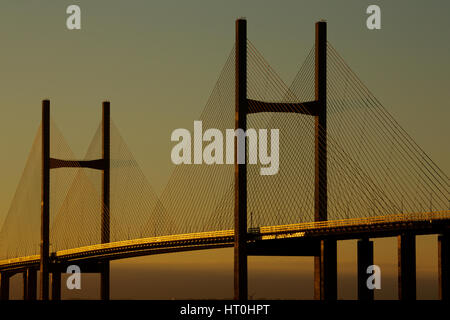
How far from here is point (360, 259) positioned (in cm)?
6750

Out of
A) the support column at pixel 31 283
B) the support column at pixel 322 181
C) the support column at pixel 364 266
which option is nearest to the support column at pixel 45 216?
the support column at pixel 31 283

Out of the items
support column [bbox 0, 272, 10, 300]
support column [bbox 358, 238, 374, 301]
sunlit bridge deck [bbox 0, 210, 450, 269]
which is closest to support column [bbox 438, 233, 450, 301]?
sunlit bridge deck [bbox 0, 210, 450, 269]

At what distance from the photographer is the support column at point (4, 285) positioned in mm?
109625

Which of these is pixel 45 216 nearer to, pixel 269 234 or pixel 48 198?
pixel 48 198

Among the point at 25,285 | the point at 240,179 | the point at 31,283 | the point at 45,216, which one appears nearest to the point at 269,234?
the point at 240,179

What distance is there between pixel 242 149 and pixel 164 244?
1124 cm

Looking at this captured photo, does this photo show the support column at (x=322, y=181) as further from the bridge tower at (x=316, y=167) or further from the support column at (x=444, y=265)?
the support column at (x=444, y=265)

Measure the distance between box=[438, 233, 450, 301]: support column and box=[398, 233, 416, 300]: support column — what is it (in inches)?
49.7

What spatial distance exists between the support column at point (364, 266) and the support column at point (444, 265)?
145 inches

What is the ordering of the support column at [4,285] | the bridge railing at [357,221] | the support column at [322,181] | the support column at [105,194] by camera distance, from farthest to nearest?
the support column at [4,285], the support column at [105,194], the support column at [322,181], the bridge railing at [357,221]

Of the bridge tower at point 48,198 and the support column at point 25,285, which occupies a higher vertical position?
the bridge tower at point 48,198

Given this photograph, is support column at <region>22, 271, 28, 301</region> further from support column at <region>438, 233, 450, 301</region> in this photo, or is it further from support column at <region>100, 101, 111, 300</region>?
support column at <region>438, 233, 450, 301</region>
